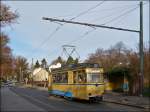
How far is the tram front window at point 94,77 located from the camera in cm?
3272

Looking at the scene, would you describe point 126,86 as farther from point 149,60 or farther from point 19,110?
point 19,110

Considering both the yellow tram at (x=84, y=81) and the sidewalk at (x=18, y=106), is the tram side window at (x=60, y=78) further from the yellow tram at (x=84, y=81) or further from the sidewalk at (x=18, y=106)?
the sidewalk at (x=18, y=106)

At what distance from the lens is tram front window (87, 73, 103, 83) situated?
107 feet

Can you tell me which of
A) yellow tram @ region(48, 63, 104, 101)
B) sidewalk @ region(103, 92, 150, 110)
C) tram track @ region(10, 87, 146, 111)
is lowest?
tram track @ region(10, 87, 146, 111)

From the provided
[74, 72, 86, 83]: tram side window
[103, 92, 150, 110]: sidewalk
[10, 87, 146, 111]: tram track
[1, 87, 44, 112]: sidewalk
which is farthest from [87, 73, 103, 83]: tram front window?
[1, 87, 44, 112]: sidewalk

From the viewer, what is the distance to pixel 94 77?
108 ft

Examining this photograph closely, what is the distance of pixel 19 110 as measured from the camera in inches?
962

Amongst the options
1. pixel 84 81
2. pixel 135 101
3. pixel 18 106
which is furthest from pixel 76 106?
pixel 135 101

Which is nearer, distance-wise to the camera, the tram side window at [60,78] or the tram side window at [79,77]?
the tram side window at [79,77]

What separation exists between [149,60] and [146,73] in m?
1.53

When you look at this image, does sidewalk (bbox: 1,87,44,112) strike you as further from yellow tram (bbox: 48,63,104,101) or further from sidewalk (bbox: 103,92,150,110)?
sidewalk (bbox: 103,92,150,110)

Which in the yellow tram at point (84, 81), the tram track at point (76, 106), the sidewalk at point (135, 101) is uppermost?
the yellow tram at point (84, 81)

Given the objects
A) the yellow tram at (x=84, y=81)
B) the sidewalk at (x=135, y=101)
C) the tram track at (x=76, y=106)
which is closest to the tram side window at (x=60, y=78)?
the yellow tram at (x=84, y=81)

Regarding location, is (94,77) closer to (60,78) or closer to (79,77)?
(79,77)
